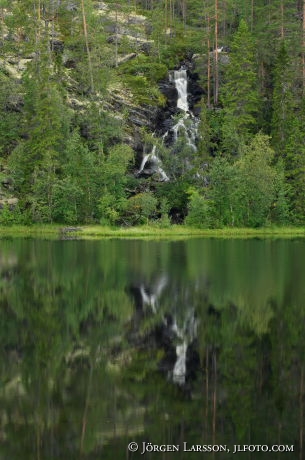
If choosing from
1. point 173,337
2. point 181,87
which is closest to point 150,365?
point 173,337

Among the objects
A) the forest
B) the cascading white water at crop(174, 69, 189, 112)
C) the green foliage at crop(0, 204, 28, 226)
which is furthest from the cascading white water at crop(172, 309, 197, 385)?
the cascading white water at crop(174, 69, 189, 112)

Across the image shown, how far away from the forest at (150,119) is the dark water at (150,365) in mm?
42503

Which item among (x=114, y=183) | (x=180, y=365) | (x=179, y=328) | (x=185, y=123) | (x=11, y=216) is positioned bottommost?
(x=11, y=216)

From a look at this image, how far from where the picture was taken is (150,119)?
83.5 meters

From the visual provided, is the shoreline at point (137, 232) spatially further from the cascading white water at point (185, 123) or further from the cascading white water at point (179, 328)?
the cascading white water at point (179, 328)

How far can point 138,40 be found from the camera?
318ft

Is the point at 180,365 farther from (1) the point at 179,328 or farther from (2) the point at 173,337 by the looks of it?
(1) the point at 179,328

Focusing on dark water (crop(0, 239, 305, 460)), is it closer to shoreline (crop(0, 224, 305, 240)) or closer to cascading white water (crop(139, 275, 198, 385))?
cascading white water (crop(139, 275, 198, 385))

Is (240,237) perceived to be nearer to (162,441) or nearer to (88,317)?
(88,317)

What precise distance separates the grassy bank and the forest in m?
1.52

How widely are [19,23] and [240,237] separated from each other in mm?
49152

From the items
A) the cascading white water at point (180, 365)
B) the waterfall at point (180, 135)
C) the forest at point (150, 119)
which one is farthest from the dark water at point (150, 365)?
the waterfall at point (180, 135)

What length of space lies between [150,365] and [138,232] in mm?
52194

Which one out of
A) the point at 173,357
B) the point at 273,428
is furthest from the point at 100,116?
the point at 273,428
